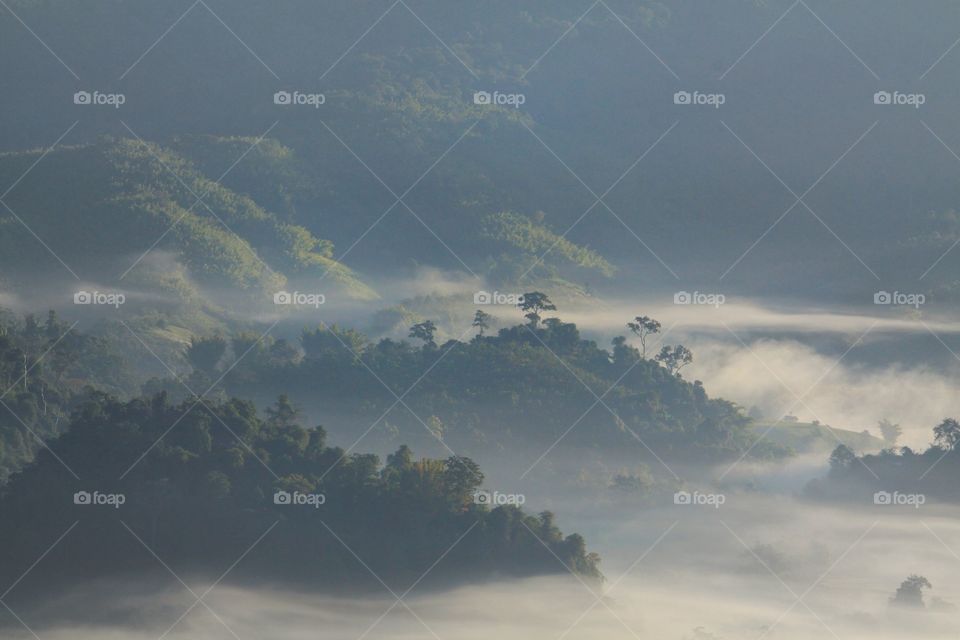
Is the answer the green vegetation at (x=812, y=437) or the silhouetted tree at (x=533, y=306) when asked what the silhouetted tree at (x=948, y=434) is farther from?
the silhouetted tree at (x=533, y=306)

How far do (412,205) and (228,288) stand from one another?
17813 millimetres

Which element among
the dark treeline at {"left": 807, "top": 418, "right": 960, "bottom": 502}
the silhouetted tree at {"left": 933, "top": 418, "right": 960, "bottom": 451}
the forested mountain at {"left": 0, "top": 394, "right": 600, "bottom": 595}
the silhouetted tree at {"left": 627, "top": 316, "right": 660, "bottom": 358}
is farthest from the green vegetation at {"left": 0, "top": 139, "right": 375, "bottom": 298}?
the forested mountain at {"left": 0, "top": 394, "right": 600, "bottom": 595}

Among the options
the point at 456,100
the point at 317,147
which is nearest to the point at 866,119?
the point at 456,100

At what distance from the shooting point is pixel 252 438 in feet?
169

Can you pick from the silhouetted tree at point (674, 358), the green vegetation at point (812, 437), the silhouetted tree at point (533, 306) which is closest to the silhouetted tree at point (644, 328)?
the silhouetted tree at point (674, 358)

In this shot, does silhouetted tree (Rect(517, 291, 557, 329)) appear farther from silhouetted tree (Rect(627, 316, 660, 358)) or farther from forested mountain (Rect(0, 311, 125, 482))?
forested mountain (Rect(0, 311, 125, 482))

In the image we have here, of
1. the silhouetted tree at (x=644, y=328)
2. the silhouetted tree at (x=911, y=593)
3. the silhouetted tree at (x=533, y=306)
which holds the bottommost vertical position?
the silhouetted tree at (x=911, y=593)

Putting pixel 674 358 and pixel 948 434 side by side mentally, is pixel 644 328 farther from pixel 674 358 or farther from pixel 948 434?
pixel 948 434

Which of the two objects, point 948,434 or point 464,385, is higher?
point 948,434

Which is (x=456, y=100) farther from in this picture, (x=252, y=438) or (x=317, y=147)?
(x=252, y=438)

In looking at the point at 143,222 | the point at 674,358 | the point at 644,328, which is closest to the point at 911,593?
the point at 674,358

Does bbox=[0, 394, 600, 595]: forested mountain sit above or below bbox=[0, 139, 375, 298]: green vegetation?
below

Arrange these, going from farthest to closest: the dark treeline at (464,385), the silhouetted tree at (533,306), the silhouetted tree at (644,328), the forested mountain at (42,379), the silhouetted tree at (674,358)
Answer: the silhouetted tree at (644,328) → the silhouetted tree at (674,358) → the dark treeline at (464,385) → the silhouetted tree at (533,306) → the forested mountain at (42,379)

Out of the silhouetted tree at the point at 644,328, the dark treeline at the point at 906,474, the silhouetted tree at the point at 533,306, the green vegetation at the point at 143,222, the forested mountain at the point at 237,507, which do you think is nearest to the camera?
the forested mountain at the point at 237,507
